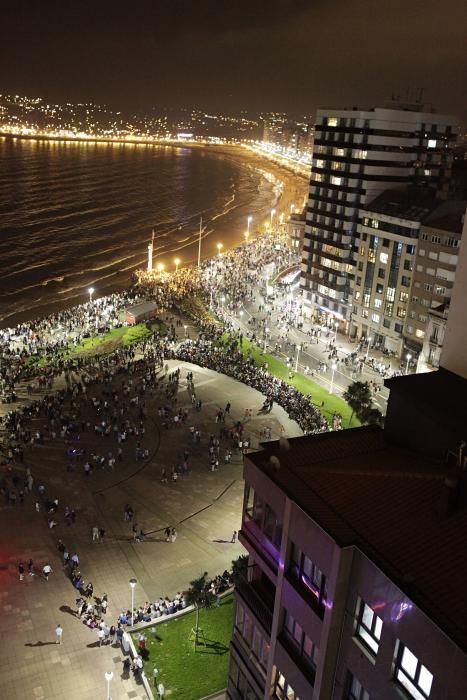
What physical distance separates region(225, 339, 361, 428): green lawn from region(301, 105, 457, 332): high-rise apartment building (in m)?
17.8

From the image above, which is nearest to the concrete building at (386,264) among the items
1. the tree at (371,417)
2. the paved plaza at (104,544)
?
the tree at (371,417)

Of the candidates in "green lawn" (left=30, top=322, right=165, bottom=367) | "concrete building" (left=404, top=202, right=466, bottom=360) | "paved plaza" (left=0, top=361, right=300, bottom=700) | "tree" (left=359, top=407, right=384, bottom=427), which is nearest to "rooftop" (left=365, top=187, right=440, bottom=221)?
"concrete building" (left=404, top=202, right=466, bottom=360)

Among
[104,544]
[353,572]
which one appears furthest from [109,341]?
[353,572]

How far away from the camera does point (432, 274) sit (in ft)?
218

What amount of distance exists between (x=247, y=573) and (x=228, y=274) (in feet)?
283

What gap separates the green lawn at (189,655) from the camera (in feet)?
88.9

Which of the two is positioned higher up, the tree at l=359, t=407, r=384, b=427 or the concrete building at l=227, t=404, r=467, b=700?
the concrete building at l=227, t=404, r=467, b=700

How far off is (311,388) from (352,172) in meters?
33.6

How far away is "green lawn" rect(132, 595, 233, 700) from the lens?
27.1 meters

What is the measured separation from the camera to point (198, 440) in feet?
159

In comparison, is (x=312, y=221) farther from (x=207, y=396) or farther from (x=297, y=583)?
(x=297, y=583)

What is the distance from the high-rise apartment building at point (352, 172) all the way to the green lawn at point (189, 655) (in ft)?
179

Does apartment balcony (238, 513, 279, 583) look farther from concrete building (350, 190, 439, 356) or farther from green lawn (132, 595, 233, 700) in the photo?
concrete building (350, 190, 439, 356)

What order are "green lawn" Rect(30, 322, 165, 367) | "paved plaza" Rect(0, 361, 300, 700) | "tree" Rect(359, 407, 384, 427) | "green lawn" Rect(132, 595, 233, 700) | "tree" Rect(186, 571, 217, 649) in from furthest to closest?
1. "green lawn" Rect(30, 322, 165, 367)
2. "tree" Rect(359, 407, 384, 427)
3. "tree" Rect(186, 571, 217, 649)
4. "paved plaza" Rect(0, 361, 300, 700)
5. "green lawn" Rect(132, 595, 233, 700)
